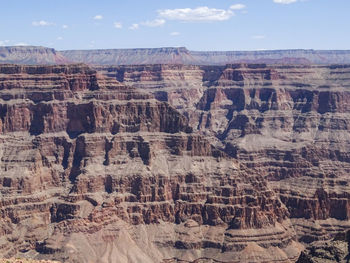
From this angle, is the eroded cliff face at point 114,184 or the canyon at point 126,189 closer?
the eroded cliff face at point 114,184

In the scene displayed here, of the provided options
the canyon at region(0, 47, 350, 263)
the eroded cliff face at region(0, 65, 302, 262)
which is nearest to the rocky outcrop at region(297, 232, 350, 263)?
the canyon at region(0, 47, 350, 263)

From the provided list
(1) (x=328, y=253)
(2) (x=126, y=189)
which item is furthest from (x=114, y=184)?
(1) (x=328, y=253)

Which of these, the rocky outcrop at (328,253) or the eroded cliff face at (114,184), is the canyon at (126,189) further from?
the rocky outcrop at (328,253)

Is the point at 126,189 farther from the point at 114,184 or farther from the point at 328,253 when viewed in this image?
the point at 328,253

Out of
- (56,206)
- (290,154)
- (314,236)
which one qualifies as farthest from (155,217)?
(290,154)

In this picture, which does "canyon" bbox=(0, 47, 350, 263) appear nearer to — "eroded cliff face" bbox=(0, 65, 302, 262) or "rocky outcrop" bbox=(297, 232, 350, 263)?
"eroded cliff face" bbox=(0, 65, 302, 262)

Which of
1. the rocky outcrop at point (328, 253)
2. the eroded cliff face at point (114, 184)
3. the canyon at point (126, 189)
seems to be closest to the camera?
the rocky outcrop at point (328, 253)

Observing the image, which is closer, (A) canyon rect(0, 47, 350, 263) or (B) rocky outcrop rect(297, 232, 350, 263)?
(B) rocky outcrop rect(297, 232, 350, 263)

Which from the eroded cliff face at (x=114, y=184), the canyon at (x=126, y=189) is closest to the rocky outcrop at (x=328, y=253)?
the canyon at (x=126, y=189)
